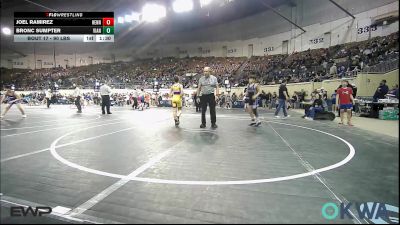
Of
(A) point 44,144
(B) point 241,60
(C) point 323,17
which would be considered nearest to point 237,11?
(B) point 241,60

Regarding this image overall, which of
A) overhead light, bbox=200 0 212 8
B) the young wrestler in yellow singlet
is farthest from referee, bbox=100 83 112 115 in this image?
overhead light, bbox=200 0 212 8

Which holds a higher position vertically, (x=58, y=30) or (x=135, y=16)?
(x=135, y=16)

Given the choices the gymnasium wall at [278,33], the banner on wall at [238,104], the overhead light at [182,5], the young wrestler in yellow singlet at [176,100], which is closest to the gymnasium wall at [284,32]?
the gymnasium wall at [278,33]

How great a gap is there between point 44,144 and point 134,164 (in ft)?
8.47

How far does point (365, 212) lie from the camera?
2.21m

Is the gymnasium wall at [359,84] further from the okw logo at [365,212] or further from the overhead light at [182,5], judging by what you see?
the overhead light at [182,5]

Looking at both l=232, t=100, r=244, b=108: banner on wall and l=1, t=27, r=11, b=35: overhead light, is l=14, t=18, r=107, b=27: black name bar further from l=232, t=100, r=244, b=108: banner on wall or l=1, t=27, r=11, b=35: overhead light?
l=1, t=27, r=11, b=35: overhead light

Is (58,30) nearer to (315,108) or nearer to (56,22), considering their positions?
(56,22)

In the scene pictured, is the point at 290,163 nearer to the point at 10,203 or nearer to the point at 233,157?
the point at 233,157

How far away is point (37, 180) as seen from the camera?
3.03 metres

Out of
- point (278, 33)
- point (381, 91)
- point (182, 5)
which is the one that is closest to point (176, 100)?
point (381, 91)
